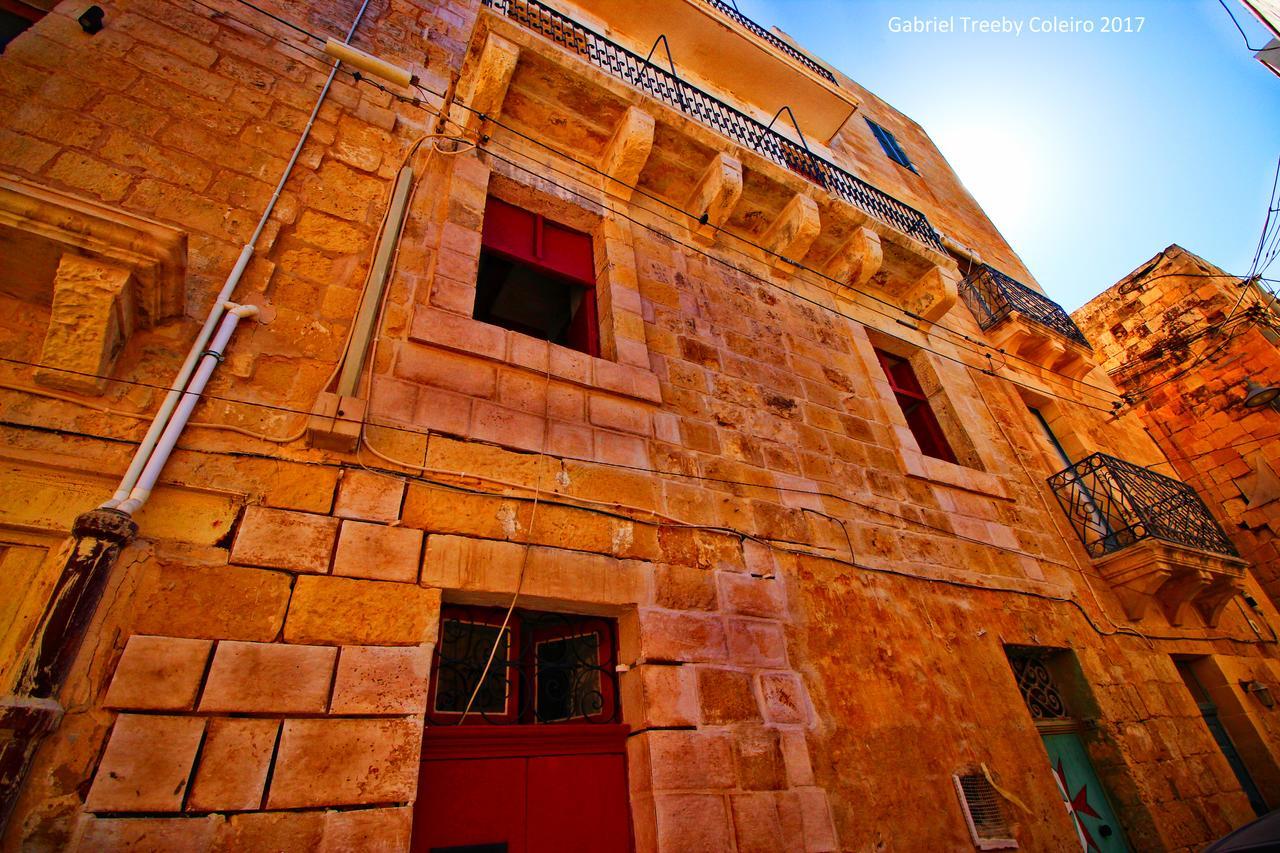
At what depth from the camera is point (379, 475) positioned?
8.38ft

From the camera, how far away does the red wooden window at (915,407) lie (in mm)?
5832

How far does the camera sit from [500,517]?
107 inches

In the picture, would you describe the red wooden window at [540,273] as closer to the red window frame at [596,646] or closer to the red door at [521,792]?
the red window frame at [596,646]

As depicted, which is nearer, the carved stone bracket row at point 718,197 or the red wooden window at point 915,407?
the carved stone bracket row at point 718,197

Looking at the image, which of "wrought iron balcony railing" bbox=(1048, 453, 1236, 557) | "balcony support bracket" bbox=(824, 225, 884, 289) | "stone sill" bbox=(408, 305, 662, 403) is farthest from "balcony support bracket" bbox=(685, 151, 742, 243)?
"wrought iron balcony railing" bbox=(1048, 453, 1236, 557)

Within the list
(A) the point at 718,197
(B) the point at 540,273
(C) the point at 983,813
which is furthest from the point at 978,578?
(B) the point at 540,273

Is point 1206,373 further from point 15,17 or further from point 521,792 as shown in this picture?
point 15,17

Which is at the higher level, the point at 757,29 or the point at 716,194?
the point at 757,29

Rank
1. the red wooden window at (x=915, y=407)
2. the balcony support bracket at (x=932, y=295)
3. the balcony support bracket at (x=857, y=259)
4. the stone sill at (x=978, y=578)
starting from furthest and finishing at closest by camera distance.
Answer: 1. the balcony support bracket at (x=932, y=295)
2. the balcony support bracket at (x=857, y=259)
3. the red wooden window at (x=915, y=407)
4. the stone sill at (x=978, y=578)

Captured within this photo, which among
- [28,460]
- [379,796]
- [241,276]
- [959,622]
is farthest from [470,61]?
[959,622]

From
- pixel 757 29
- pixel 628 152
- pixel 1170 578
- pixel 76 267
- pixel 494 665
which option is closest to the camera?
pixel 76 267

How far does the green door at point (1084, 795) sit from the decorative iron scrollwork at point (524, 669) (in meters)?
3.63

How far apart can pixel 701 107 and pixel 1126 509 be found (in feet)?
21.1

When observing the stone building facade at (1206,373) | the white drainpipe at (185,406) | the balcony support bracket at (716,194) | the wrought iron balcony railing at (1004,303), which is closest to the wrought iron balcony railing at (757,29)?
the wrought iron balcony railing at (1004,303)
